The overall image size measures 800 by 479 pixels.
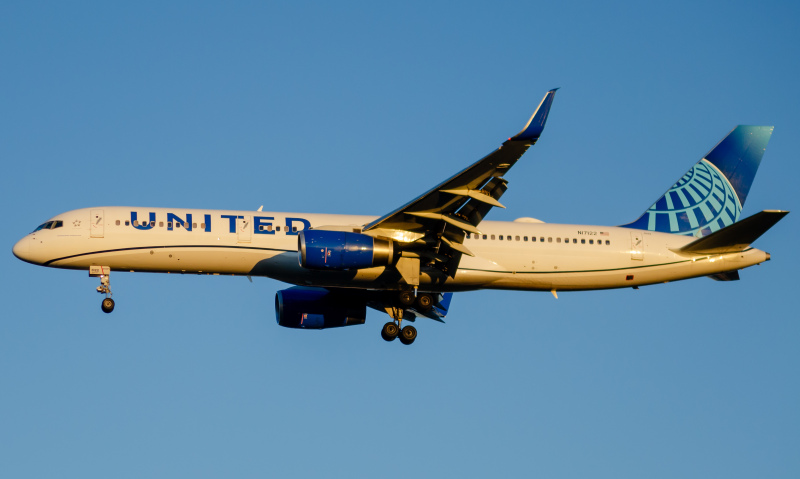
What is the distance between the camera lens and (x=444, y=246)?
40.6 metres

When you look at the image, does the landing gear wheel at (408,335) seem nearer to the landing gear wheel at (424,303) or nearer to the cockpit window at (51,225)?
the landing gear wheel at (424,303)

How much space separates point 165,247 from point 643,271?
18296 millimetres

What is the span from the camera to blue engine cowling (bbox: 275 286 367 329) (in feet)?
149

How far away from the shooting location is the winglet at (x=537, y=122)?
1351 inches

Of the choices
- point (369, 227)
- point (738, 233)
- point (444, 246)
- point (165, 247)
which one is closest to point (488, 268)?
point (444, 246)

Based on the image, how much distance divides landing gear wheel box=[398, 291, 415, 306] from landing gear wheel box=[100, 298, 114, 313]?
10.7 metres

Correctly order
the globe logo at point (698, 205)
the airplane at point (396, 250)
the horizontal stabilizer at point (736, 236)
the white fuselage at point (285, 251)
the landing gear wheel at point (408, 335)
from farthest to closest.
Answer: the globe logo at point (698, 205) → the landing gear wheel at point (408, 335) → the white fuselage at point (285, 251) → the horizontal stabilizer at point (736, 236) → the airplane at point (396, 250)

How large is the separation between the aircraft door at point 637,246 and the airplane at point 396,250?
0.06 meters

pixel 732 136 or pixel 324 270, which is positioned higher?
pixel 732 136

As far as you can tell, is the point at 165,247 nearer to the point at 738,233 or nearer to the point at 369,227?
the point at 369,227

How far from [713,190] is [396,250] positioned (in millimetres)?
15924

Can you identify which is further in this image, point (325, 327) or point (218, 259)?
point (325, 327)

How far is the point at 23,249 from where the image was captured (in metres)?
41.3

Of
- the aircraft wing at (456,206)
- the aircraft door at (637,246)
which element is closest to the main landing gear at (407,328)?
the aircraft wing at (456,206)
